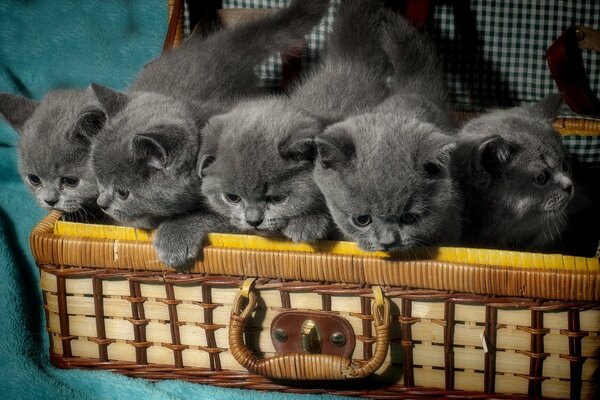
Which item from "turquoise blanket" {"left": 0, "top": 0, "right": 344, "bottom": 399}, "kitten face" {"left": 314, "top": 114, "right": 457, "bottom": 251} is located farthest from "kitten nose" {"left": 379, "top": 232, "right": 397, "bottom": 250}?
"turquoise blanket" {"left": 0, "top": 0, "right": 344, "bottom": 399}

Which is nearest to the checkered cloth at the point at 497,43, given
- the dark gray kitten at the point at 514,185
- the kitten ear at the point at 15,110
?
the dark gray kitten at the point at 514,185

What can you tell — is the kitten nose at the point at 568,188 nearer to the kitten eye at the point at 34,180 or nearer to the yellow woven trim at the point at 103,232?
the yellow woven trim at the point at 103,232

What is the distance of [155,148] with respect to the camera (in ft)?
3.77

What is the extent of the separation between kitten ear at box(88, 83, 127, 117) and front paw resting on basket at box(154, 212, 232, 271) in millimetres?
278

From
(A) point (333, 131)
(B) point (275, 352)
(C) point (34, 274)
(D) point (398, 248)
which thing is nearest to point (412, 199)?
(D) point (398, 248)

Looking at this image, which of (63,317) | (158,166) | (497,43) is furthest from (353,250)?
(497,43)

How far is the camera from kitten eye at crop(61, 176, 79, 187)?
4.35 feet

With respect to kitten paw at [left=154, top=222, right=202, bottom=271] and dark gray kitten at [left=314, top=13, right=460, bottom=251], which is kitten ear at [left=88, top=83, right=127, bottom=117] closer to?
kitten paw at [left=154, top=222, right=202, bottom=271]

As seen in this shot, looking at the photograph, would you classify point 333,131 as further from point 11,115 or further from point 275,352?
point 11,115

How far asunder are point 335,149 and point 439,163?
19 centimetres

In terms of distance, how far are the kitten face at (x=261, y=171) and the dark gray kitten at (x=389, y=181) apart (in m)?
0.04

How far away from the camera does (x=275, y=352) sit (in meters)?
1.20

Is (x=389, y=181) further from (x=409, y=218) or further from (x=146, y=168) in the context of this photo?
(x=146, y=168)

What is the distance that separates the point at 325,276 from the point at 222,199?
0.86 ft
